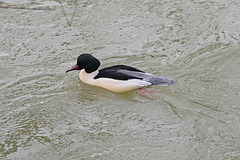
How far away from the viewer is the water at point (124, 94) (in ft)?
18.2

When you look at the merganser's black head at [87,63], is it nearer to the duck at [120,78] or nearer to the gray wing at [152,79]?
the duck at [120,78]

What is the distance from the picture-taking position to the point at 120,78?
22.3 ft

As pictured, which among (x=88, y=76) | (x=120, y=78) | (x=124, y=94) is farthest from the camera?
(x=88, y=76)

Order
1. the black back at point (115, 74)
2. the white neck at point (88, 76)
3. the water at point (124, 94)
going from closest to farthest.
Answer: the water at point (124, 94) < the black back at point (115, 74) < the white neck at point (88, 76)

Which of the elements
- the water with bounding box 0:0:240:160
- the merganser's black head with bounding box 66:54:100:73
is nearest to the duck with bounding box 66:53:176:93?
the merganser's black head with bounding box 66:54:100:73

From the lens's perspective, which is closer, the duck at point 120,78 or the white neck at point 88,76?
the duck at point 120,78

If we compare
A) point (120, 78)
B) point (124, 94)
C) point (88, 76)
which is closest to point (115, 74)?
point (120, 78)

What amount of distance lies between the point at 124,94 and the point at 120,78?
35cm

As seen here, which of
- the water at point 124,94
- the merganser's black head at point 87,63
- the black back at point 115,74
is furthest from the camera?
the merganser's black head at point 87,63

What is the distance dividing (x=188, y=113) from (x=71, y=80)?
251cm

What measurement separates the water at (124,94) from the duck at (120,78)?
148 mm

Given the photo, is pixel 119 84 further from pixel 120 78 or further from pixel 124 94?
pixel 124 94

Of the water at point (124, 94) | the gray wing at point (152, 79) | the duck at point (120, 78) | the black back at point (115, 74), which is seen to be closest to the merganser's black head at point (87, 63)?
the duck at point (120, 78)

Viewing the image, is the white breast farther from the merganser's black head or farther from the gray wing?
the merganser's black head
